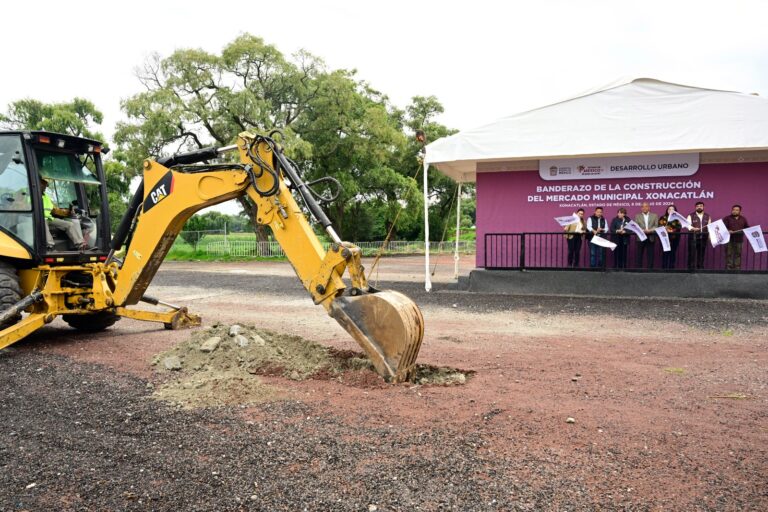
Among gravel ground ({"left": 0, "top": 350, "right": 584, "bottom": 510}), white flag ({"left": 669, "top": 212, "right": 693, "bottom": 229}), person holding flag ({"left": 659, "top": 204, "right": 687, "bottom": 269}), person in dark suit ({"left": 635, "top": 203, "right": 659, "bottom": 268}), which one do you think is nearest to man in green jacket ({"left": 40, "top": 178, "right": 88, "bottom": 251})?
gravel ground ({"left": 0, "top": 350, "right": 584, "bottom": 510})

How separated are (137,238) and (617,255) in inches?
390

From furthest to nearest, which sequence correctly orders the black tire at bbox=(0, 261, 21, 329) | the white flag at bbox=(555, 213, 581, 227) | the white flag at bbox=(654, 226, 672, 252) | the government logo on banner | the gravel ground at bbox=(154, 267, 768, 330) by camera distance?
the white flag at bbox=(555, 213, 581, 227), the government logo on banner, the white flag at bbox=(654, 226, 672, 252), the gravel ground at bbox=(154, 267, 768, 330), the black tire at bbox=(0, 261, 21, 329)

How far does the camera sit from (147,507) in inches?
121

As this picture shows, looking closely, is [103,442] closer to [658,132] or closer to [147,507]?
[147,507]

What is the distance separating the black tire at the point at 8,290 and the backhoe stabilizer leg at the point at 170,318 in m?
1.31

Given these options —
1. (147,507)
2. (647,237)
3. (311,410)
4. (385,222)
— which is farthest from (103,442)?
(385,222)

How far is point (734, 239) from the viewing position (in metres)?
12.0

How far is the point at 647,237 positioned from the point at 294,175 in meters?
9.38

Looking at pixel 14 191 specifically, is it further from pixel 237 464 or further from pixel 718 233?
pixel 718 233

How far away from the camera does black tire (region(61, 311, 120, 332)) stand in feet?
26.5

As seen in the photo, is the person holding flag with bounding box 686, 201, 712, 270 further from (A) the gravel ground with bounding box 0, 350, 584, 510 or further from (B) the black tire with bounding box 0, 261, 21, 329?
(B) the black tire with bounding box 0, 261, 21, 329

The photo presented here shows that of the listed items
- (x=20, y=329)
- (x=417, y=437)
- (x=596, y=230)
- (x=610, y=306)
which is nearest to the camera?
(x=417, y=437)

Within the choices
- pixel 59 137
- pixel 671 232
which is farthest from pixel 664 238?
pixel 59 137

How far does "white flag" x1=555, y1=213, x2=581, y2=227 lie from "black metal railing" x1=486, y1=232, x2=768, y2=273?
1.02 ft
